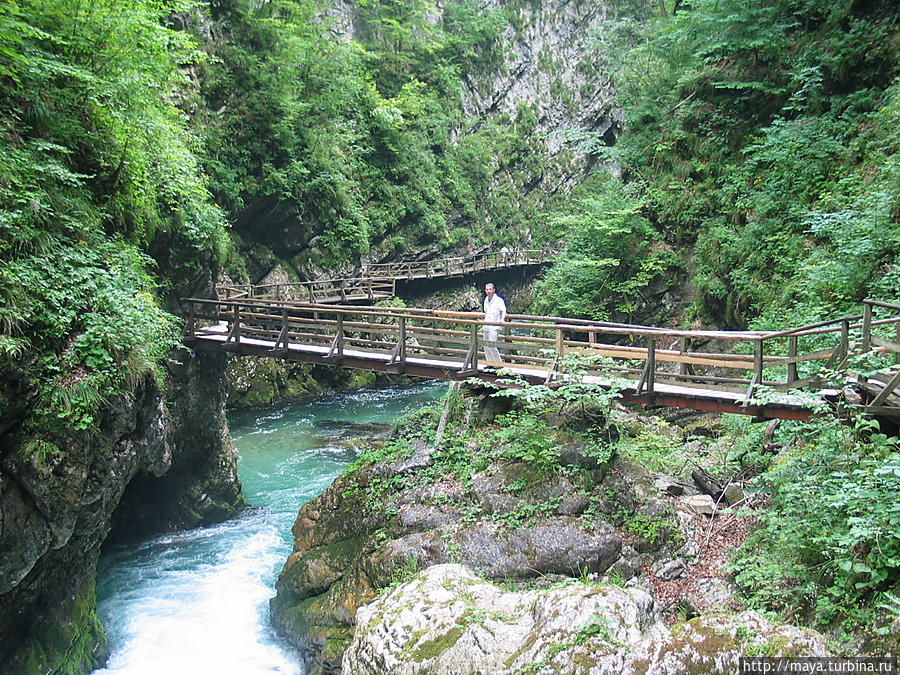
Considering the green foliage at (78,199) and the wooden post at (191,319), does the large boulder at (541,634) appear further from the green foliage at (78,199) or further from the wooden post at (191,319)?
the wooden post at (191,319)

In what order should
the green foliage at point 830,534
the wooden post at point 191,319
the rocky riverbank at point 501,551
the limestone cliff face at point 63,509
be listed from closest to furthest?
the green foliage at point 830,534 → the rocky riverbank at point 501,551 → the limestone cliff face at point 63,509 → the wooden post at point 191,319

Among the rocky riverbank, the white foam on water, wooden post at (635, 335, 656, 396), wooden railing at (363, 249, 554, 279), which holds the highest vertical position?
wooden railing at (363, 249, 554, 279)

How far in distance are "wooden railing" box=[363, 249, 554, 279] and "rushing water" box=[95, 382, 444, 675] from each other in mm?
11053

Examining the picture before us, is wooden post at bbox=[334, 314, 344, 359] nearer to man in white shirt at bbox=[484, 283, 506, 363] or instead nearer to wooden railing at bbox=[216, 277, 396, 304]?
man in white shirt at bbox=[484, 283, 506, 363]

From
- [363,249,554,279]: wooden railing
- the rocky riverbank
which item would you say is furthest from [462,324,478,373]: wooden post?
[363,249,554,279]: wooden railing

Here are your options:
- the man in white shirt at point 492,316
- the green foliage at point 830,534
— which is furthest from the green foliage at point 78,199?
the green foliage at point 830,534

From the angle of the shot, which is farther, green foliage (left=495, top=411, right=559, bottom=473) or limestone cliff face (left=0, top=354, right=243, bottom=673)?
green foliage (left=495, top=411, right=559, bottom=473)

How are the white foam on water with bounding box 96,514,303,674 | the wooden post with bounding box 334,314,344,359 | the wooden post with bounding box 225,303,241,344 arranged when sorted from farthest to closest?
the wooden post with bounding box 225,303,241,344
the wooden post with bounding box 334,314,344,359
the white foam on water with bounding box 96,514,303,674

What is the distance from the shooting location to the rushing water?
833 centimetres

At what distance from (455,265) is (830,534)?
26166 millimetres

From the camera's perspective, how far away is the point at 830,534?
4.71 m

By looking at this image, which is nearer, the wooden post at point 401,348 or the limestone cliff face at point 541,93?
the wooden post at point 401,348

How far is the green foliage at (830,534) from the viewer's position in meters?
4.17

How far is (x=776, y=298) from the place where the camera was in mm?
10672
